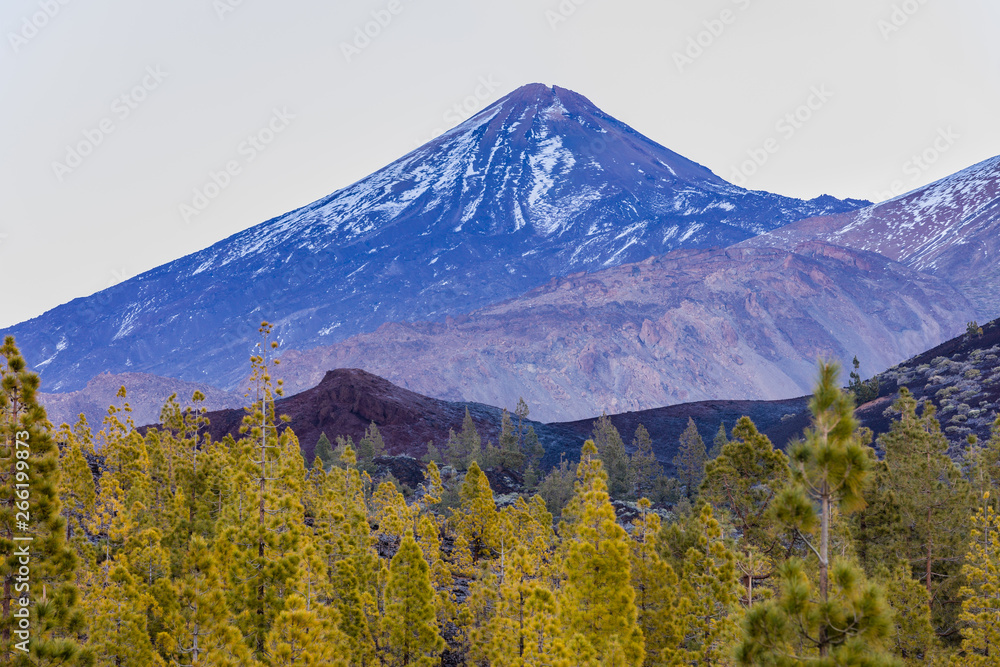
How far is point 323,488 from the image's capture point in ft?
125

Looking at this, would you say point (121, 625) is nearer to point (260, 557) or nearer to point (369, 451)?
point (260, 557)

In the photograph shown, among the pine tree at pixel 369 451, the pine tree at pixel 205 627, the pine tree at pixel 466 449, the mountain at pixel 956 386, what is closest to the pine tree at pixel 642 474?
the pine tree at pixel 466 449

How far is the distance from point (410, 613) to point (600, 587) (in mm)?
5989

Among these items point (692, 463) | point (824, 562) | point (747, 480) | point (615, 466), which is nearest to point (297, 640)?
point (824, 562)

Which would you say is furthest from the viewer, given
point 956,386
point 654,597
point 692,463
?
point 956,386

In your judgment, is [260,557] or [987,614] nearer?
[260,557]

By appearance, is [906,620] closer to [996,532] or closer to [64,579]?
[996,532]

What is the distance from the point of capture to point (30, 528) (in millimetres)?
11828

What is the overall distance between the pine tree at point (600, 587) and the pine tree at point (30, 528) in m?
11.9

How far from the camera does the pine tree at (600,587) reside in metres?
19.1

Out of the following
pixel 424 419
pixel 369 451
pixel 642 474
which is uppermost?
pixel 424 419

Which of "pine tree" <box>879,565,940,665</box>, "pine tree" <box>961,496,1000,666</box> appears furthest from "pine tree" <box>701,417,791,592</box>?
"pine tree" <box>961,496,1000,666</box>

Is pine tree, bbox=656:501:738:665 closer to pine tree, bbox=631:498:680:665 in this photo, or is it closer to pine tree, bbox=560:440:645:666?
pine tree, bbox=631:498:680:665

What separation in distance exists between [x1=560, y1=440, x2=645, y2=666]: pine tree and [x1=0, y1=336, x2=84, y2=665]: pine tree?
11898 millimetres
